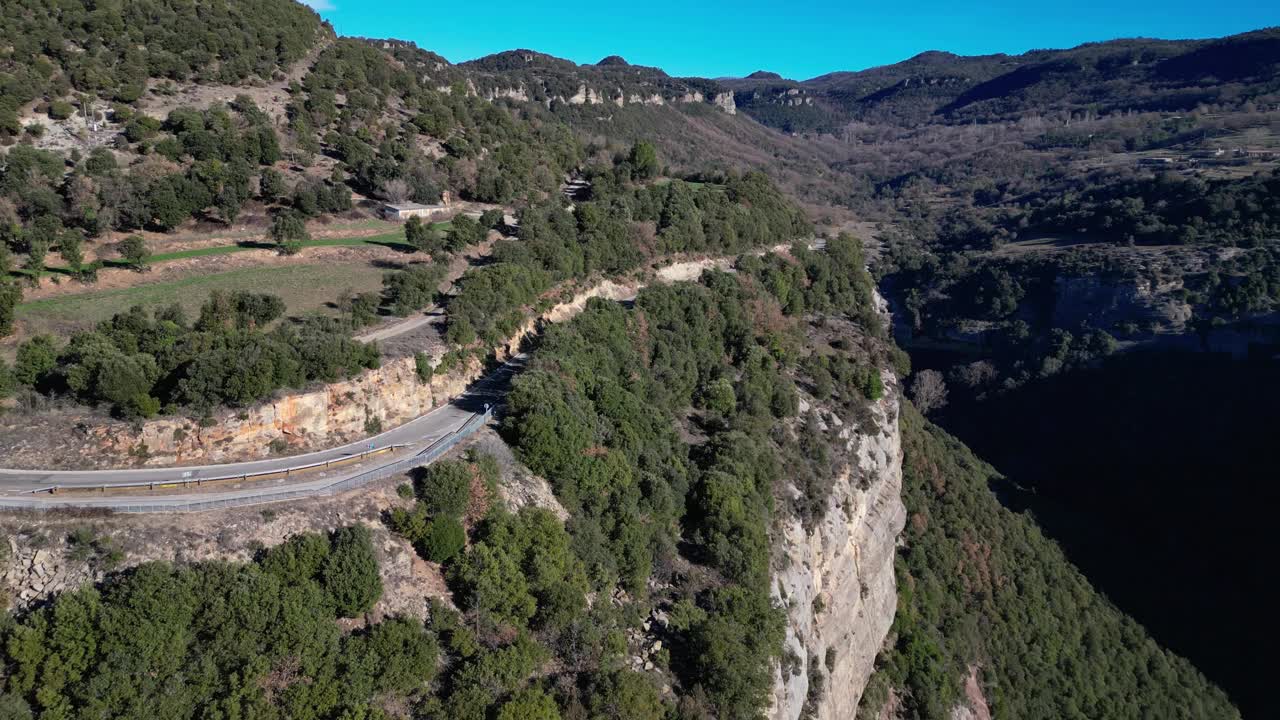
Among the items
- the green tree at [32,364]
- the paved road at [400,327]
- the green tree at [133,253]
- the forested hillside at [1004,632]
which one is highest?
the green tree at [133,253]

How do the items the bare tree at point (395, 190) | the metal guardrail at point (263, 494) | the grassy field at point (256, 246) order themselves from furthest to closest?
1. the bare tree at point (395, 190)
2. the grassy field at point (256, 246)
3. the metal guardrail at point (263, 494)

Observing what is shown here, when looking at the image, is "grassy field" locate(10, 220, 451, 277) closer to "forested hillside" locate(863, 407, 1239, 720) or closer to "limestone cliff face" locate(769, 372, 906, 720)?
"limestone cliff face" locate(769, 372, 906, 720)

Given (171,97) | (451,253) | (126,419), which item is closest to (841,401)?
(451,253)

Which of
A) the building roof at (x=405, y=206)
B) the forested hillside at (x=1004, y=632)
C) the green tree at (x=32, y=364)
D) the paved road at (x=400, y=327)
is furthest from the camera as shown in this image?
the building roof at (x=405, y=206)

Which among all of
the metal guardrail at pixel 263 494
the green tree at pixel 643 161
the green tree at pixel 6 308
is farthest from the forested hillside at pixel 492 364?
the metal guardrail at pixel 263 494

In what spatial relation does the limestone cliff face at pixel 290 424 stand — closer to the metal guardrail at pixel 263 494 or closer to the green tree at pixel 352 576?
the metal guardrail at pixel 263 494

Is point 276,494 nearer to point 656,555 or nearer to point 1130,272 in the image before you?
point 656,555
